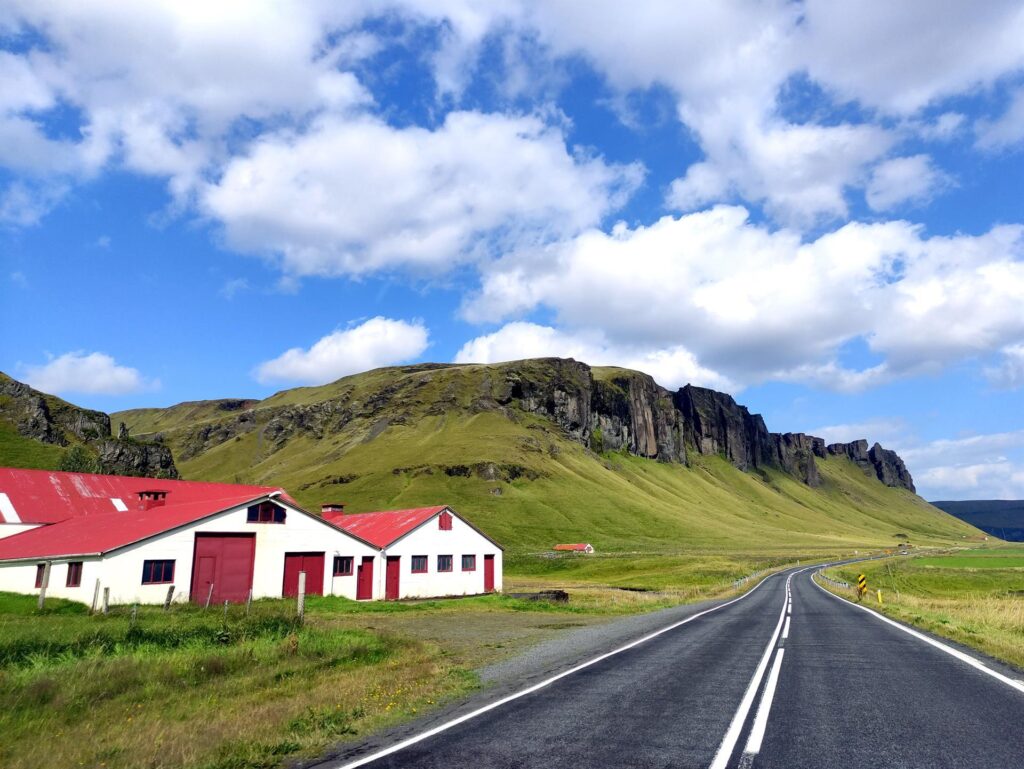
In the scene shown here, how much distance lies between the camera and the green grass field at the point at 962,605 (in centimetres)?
1869

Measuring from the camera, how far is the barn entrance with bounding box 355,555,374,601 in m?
46.5

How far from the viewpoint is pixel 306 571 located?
42812 millimetres

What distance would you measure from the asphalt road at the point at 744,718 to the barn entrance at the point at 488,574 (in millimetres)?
41845

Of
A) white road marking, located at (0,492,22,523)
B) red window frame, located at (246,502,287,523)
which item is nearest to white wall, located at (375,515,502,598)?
red window frame, located at (246,502,287,523)

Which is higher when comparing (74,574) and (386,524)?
(386,524)

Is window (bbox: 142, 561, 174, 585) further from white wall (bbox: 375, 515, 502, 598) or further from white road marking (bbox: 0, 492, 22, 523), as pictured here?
white road marking (bbox: 0, 492, 22, 523)

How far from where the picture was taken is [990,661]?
1498 cm

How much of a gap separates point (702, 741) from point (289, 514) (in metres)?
38.0

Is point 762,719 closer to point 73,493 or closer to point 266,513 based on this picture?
point 266,513

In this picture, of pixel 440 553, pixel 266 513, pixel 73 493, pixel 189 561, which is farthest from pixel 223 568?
pixel 73 493

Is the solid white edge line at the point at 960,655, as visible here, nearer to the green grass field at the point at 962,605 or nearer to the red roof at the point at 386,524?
the green grass field at the point at 962,605

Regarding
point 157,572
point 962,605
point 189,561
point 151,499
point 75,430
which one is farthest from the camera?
point 75,430

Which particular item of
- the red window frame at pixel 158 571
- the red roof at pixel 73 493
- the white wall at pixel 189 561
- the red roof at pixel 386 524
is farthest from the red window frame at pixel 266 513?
the red roof at pixel 386 524

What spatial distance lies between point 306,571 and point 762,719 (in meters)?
38.3
